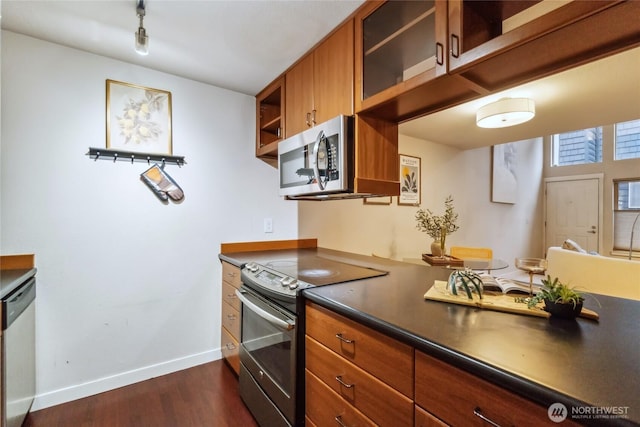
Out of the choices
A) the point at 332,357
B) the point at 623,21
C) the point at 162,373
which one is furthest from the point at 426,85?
the point at 162,373

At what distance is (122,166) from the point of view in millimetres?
1972

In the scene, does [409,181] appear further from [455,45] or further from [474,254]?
[455,45]

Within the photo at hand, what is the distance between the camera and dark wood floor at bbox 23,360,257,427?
1.63m

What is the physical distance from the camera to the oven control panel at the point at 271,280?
4.27 ft

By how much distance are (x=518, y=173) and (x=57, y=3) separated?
668 centimetres

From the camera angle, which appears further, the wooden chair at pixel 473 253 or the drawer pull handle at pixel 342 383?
the wooden chair at pixel 473 253

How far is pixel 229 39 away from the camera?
67.1 inches

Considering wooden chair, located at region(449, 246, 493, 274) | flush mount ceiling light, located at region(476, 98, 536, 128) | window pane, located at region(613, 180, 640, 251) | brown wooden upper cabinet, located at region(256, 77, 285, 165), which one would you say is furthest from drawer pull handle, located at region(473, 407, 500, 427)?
window pane, located at region(613, 180, 640, 251)

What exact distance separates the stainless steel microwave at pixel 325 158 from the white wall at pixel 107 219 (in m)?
0.86

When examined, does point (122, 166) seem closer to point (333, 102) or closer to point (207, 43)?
point (207, 43)

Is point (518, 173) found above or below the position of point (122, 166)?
above

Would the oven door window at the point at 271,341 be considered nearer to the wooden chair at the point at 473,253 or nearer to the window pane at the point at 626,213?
the wooden chair at the point at 473,253

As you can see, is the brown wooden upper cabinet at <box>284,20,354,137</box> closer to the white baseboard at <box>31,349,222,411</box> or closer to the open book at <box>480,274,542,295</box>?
the open book at <box>480,274,542,295</box>

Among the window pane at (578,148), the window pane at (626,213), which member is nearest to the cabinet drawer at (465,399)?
the window pane at (578,148)
